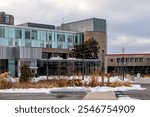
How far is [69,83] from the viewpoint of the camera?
3094cm

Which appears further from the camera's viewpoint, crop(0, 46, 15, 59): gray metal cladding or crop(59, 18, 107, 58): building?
crop(59, 18, 107, 58): building

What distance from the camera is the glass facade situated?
3314 inches

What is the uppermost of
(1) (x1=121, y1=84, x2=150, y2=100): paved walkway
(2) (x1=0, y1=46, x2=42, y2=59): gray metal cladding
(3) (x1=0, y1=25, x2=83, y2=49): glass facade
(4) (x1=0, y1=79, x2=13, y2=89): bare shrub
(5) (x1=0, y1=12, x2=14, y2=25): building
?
(5) (x1=0, y1=12, x2=14, y2=25): building

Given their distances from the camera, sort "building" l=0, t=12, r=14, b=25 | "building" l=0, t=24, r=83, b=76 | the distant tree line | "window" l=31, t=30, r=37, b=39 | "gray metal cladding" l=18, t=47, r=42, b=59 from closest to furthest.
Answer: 1. "building" l=0, t=24, r=83, b=76
2. "gray metal cladding" l=18, t=47, r=42, b=59
3. the distant tree line
4. "window" l=31, t=30, r=37, b=39
5. "building" l=0, t=12, r=14, b=25

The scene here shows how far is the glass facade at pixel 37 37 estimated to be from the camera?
84.2m

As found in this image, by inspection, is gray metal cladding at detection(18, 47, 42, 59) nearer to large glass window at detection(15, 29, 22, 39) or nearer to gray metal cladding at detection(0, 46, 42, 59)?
gray metal cladding at detection(0, 46, 42, 59)

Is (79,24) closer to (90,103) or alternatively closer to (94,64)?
(94,64)

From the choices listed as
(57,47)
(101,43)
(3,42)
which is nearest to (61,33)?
(57,47)

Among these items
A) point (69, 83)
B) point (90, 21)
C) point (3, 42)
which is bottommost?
point (69, 83)

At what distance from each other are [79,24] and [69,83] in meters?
72.2

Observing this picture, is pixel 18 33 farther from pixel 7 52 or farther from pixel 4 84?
pixel 4 84

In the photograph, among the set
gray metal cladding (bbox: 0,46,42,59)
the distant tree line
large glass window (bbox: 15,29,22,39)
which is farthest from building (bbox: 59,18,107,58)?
gray metal cladding (bbox: 0,46,42,59)

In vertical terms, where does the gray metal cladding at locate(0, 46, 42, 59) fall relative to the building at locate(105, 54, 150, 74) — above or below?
above

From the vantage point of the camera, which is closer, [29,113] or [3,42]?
[29,113]
